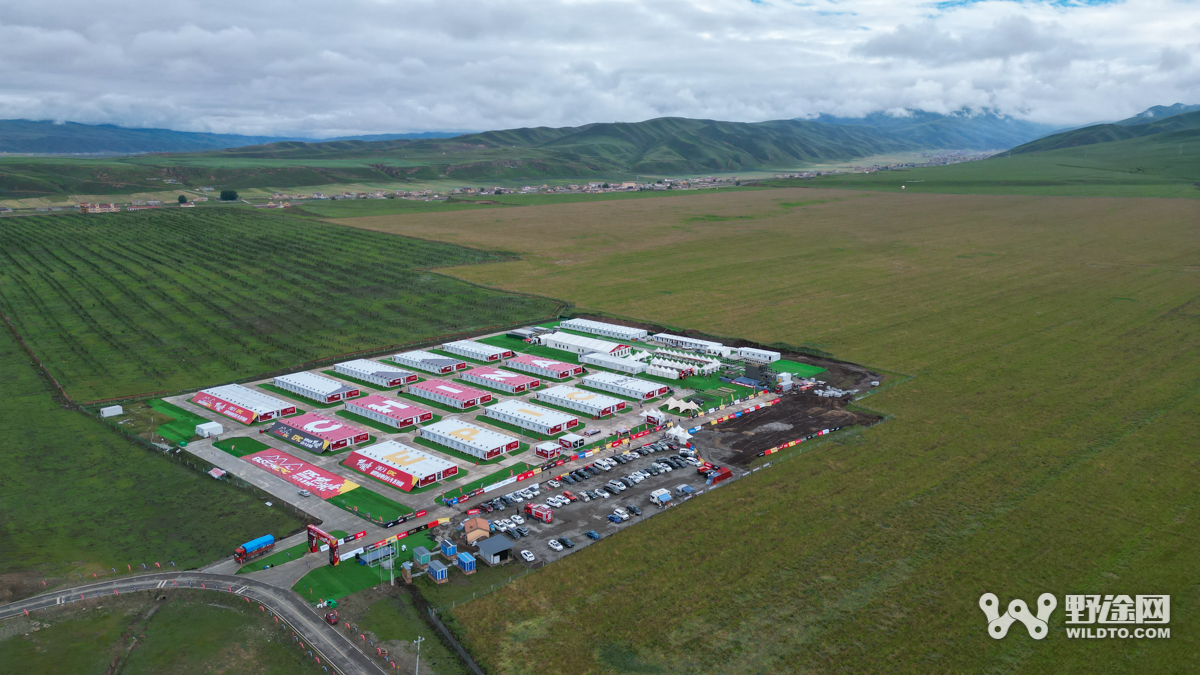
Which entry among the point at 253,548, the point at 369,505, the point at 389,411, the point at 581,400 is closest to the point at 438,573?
the point at 369,505

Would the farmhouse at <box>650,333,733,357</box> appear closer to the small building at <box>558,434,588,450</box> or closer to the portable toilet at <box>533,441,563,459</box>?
the small building at <box>558,434,588,450</box>

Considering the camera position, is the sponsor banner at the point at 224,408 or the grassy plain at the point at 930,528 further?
the sponsor banner at the point at 224,408

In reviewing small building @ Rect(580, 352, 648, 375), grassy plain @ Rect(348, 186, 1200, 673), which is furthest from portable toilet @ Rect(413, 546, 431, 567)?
small building @ Rect(580, 352, 648, 375)

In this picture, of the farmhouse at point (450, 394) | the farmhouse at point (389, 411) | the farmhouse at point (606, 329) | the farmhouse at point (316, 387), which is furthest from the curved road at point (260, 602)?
the farmhouse at point (606, 329)

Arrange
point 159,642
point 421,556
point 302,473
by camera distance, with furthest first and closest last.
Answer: point 302,473, point 421,556, point 159,642

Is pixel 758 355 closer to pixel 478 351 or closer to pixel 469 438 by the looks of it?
pixel 478 351

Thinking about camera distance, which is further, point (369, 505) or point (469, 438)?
point (469, 438)

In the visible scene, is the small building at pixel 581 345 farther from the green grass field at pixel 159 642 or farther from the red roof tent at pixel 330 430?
the green grass field at pixel 159 642
